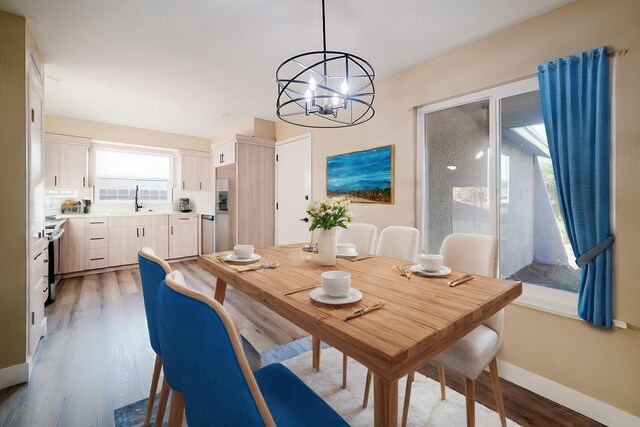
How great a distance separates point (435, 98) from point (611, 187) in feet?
4.61

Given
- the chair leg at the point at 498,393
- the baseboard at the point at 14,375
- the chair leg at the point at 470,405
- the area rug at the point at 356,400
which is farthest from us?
the baseboard at the point at 14,375

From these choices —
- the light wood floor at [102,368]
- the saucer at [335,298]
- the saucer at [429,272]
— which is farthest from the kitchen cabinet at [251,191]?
the saucer at [335,298]

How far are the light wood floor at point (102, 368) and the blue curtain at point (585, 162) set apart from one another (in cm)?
70

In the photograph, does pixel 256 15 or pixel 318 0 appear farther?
pixel 256 15

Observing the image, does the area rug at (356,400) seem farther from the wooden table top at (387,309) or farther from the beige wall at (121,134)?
the beige wall at (121,134)

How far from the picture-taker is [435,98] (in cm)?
250

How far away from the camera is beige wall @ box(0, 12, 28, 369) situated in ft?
6.06

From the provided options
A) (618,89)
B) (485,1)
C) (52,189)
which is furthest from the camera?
(52,189)

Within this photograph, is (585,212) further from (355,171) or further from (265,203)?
(265,203)

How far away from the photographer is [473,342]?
127 cm

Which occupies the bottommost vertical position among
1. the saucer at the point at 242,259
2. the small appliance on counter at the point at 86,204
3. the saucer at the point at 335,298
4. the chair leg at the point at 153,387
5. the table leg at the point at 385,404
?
the chair leg at the point at 153,387

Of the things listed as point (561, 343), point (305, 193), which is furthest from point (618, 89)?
point (305, 193)

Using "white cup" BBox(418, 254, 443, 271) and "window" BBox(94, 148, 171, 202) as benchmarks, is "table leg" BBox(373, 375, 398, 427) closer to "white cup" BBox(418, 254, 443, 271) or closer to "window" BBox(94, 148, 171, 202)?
"white cup" BBox(418, 254, 443, 271)

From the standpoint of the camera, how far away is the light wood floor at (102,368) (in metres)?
1.60
